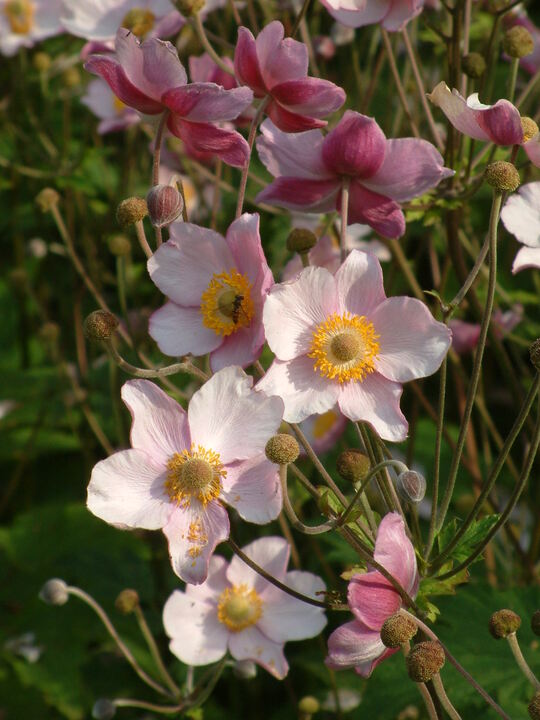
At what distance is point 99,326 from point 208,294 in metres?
0.20

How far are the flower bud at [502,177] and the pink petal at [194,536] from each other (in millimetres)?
626

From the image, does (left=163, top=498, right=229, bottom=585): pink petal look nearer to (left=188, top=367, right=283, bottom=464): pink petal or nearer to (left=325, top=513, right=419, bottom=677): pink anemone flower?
(left=188, top=367, right=283, bottom=464): pink petal

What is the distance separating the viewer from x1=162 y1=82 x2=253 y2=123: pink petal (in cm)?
144

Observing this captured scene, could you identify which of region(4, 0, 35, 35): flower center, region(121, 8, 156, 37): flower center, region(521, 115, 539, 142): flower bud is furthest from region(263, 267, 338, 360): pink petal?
region(4, 0, 35, 35): flower center

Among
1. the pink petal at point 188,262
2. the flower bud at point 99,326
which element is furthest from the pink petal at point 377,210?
the flower bud at point 99,326

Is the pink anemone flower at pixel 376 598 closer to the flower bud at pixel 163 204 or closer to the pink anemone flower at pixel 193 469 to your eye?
the pink anemone flower at pixel 193 469

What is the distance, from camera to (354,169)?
1573 mm

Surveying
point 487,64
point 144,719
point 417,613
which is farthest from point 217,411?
point 144,719

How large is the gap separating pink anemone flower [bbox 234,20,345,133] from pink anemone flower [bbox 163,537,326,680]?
2.62 ft

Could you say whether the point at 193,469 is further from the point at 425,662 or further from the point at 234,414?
the point at 425,662

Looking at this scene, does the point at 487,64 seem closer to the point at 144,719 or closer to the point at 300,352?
the point at 300,352

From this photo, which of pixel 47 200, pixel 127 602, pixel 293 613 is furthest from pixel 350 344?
pixel 47 200

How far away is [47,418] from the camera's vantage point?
311cm

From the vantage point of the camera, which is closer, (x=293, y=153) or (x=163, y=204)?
(x=163, y=204)
